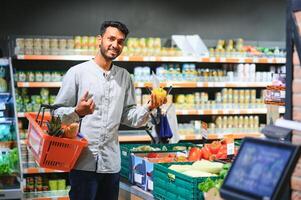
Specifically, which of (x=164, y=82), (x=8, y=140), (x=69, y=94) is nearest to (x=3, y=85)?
(x=8, y=140)

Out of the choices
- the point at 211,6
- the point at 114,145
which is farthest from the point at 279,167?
the point at 211,6

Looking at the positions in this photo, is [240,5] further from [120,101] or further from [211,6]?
[120,101]

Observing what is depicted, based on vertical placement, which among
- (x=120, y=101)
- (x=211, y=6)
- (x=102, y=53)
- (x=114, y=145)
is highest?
(x=211, y=6)

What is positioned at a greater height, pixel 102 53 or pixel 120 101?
pixel 102 53

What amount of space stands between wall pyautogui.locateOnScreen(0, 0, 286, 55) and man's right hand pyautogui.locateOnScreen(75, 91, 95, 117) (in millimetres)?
4288

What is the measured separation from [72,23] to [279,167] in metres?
6.39

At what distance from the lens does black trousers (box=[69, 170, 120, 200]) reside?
4094 millimetres

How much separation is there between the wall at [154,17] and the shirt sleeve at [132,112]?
389 cm

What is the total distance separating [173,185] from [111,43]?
42.7 inches

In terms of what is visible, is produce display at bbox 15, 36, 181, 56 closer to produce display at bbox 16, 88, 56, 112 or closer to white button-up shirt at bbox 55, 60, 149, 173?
produce display at bbox 16, 88, 56, 112

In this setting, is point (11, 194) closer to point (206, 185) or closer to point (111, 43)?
point (111, 43)

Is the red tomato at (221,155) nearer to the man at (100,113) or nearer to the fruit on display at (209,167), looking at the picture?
the fruit on display at (209,167)

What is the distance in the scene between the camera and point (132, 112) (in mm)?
4320

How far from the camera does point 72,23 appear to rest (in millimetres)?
8102
